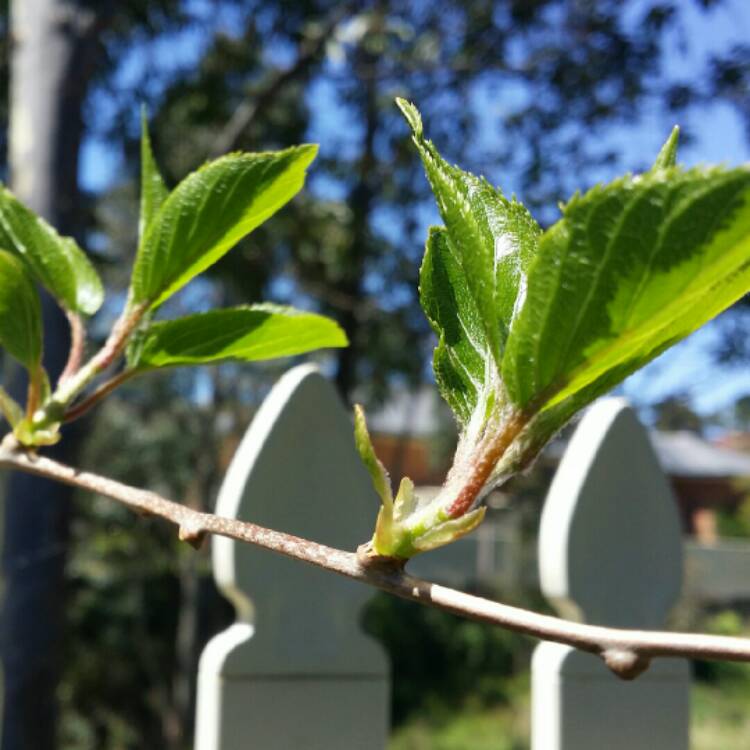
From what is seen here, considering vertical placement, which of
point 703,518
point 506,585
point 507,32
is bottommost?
point 506,585

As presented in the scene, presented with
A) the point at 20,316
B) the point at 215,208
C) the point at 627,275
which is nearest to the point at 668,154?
the point at 627,275

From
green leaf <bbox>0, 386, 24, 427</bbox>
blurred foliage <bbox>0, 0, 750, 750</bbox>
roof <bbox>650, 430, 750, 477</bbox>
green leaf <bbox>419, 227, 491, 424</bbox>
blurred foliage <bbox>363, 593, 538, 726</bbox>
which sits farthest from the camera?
roof <bbox>650, 430, 750, 477</bbox>

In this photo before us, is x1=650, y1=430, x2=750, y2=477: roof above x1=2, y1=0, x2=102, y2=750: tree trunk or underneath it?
above

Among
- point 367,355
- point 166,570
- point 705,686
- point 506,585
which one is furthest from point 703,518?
point 367,355

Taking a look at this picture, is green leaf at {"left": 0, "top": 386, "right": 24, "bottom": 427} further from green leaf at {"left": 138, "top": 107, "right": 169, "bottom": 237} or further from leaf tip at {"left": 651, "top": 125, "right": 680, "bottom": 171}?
leaf tip at {"left": 651, "top": 125, "right": 680, "bottom": 171}

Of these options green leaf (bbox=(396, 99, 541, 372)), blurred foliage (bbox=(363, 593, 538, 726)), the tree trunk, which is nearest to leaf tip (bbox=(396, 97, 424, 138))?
green leaf (bbox=(396, 99, 541, 372))

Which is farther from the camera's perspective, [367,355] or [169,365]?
[367,355]

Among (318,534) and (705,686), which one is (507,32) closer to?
(318,534)
